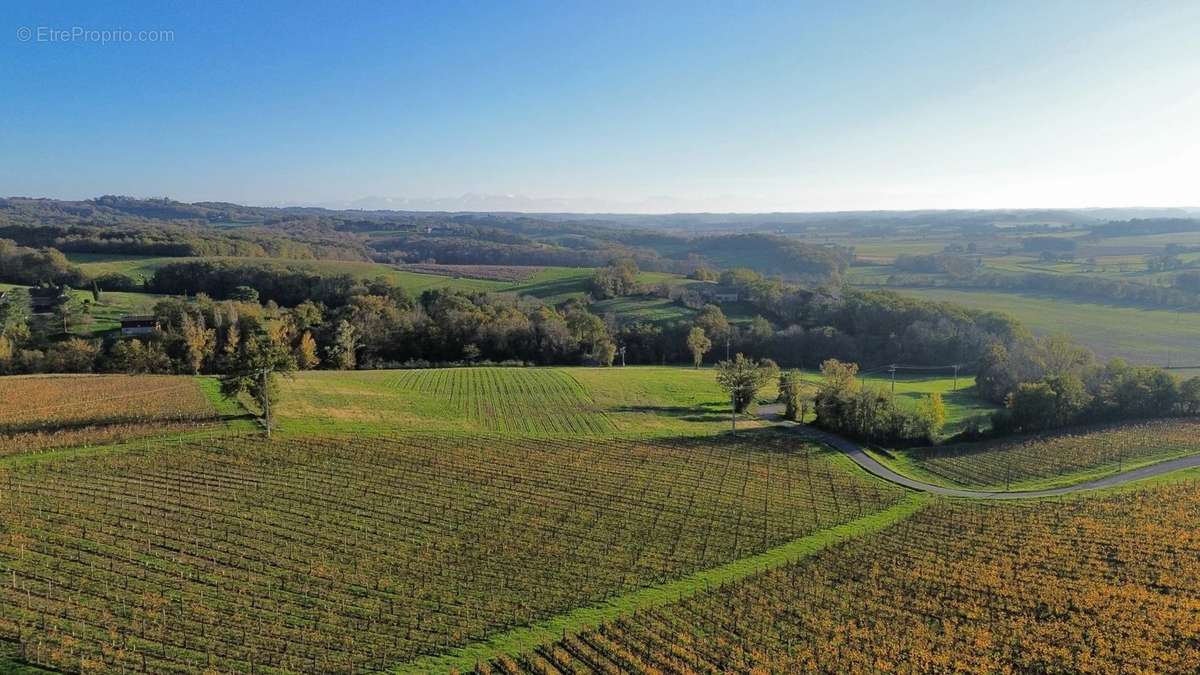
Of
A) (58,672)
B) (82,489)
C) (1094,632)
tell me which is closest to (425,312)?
(82,489)

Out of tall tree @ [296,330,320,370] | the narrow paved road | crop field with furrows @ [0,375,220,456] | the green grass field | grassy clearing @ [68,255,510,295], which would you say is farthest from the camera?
grassy clearing @ [68,255,510,295]

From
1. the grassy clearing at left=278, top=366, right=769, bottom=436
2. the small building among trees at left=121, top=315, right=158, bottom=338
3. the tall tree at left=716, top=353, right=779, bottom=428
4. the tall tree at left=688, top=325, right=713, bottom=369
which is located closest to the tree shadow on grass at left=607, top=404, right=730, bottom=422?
the grassy clearing at left=278, top=366, right=769, bottom=436

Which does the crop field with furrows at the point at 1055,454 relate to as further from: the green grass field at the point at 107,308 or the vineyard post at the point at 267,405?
the green grass field at the point at 107,308

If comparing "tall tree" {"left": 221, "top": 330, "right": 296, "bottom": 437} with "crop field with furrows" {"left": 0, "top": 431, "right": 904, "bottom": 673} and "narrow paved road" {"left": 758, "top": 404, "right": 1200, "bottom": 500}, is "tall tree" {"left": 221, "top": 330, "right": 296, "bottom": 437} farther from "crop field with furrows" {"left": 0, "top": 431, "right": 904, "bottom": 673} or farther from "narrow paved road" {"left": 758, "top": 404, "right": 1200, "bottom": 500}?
"narrow paved road" {"left": 758, "top": 404, "right": 1200, "bottom": 500}

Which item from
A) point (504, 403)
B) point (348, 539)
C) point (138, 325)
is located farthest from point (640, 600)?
point (138, 325)

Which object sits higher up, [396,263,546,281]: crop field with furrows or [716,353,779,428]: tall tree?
[396,263,546,281]: crop field with furrows

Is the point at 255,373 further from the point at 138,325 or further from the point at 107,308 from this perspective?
the point at 107,308
